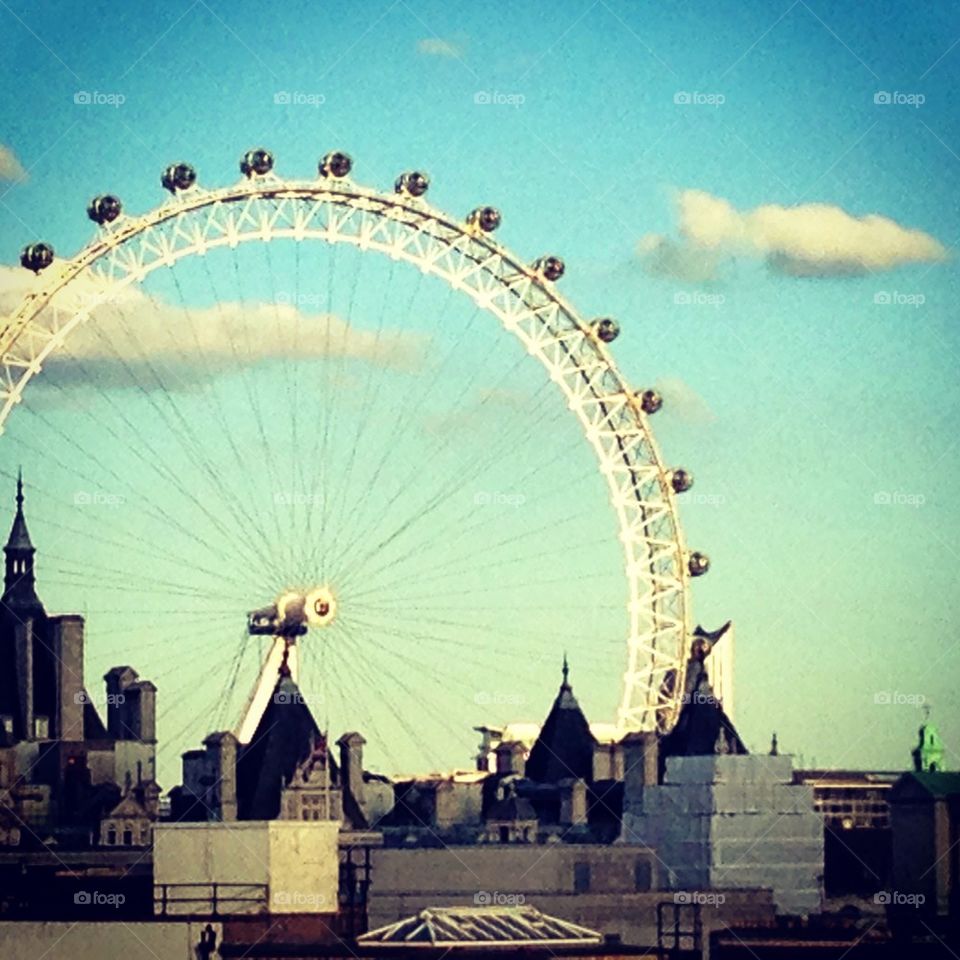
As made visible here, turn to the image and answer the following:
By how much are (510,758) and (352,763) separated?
6567mm

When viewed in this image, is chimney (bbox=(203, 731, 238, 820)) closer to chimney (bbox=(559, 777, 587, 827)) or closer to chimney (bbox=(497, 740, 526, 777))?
chimney (bbox=(559, 777, 587, 827))

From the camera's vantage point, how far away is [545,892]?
359 ft

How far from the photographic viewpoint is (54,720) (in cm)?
12000

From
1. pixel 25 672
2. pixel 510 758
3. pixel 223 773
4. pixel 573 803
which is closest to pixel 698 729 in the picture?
pixel 573 803

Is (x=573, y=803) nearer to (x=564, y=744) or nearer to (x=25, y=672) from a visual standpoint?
(x=564, y=744)

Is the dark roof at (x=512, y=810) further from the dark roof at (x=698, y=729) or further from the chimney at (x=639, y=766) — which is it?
the dark roof at (x=698, y=729)

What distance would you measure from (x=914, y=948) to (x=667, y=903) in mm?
5014

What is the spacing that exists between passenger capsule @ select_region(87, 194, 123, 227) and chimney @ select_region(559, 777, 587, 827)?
59.0 feet

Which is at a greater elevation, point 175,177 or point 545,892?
point 175,177

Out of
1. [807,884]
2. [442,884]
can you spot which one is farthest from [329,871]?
[807,884]

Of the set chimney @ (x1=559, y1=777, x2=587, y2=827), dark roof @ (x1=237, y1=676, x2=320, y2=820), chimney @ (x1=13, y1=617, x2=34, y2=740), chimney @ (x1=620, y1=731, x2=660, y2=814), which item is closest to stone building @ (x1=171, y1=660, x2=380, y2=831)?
dark roof @ (x1=237, y1=676, x2=320, y2=820)

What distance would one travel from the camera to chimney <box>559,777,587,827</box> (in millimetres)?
114625

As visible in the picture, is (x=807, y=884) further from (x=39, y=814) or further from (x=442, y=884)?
(x=39, y=814)

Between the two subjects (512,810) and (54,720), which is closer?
(512,810)
